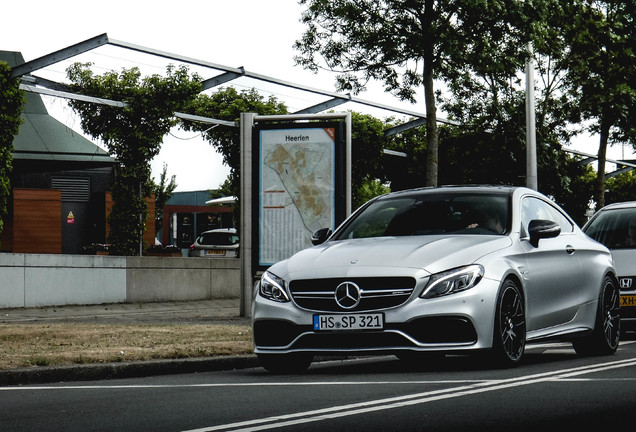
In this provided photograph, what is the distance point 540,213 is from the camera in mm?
11070

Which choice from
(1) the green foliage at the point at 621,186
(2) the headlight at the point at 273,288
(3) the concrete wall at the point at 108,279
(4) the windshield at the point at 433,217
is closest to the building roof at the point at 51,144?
(3) the concrete wall at the point at 108,279

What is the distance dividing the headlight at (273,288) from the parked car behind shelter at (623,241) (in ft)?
19.9

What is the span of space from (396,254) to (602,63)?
22.6 metres

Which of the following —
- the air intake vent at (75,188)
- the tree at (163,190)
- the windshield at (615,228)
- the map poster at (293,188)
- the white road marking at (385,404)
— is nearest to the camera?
the white road marking at (385,404)

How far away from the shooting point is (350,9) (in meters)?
21.6


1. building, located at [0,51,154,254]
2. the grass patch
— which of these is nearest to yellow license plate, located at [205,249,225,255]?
building, located at [0,51,154,254]

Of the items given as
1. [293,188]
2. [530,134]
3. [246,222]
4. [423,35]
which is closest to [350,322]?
[293,188]

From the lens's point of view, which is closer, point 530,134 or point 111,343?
point 111,343

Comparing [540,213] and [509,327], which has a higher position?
[540,213]

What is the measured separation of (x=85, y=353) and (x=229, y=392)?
3143mm

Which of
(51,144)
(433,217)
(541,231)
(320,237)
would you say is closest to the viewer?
(541,231)

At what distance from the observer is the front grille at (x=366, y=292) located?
9.01m

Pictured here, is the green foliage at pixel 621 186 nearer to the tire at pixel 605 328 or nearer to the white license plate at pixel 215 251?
the white license plate at pixel 215 251

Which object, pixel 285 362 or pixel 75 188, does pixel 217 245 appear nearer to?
pixel 75 188
